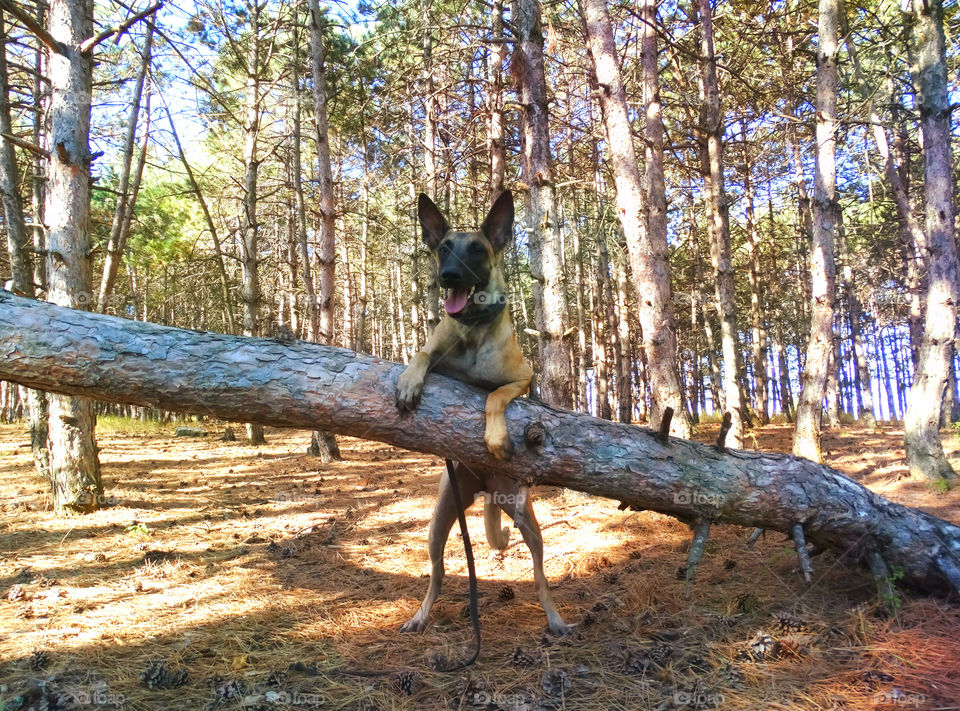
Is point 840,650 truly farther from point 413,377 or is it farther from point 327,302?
point 327,302

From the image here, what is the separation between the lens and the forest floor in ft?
10.3

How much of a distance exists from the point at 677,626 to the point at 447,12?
15116 millimetres

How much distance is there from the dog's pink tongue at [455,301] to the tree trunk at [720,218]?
27.9 ft

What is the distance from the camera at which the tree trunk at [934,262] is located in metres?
8.04

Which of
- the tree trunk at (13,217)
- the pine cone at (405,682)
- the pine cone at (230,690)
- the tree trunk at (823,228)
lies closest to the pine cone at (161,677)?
the pine cone at (230,690)

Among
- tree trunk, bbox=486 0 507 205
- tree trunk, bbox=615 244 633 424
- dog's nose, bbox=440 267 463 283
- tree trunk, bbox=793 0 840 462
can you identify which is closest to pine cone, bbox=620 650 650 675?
dog's nose, bbox=440 267 463 283

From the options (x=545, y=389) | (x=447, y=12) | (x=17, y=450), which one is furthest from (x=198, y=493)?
(x=447, y=12)

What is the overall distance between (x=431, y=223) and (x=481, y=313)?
850mm

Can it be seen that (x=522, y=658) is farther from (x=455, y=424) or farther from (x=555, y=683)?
(x=455, y=424)

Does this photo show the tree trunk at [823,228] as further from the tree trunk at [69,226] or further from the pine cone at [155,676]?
the tree trunk at [69,226]

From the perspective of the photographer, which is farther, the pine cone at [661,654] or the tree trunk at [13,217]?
the tree trunk at [13,217]

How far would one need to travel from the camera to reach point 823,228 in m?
8.61

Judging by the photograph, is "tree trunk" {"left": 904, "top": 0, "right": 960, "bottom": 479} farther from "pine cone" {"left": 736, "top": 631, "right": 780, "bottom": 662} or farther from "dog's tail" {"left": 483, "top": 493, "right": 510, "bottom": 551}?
"dog's tail" {"left": 483, "top": 493, "right": 510, "bottom": 551}

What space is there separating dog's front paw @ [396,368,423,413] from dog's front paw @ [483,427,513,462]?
1.65 ft
